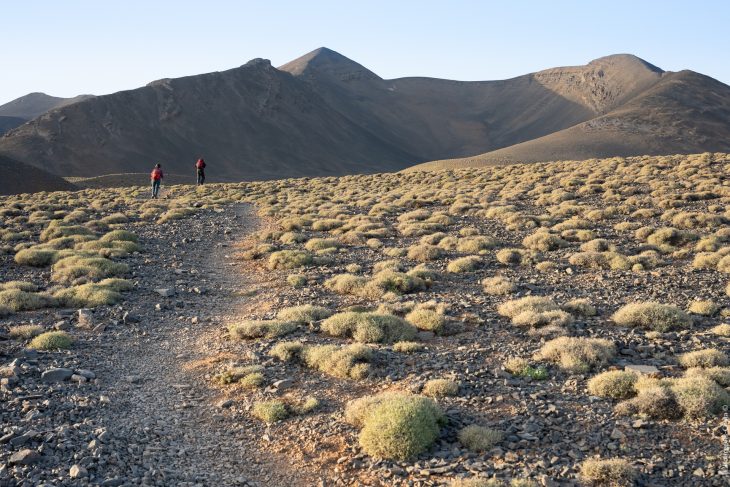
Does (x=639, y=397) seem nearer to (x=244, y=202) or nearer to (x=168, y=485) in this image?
(x=168, y=485)

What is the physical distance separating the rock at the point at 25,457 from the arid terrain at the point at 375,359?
0.02 meters

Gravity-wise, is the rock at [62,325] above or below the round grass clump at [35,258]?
below

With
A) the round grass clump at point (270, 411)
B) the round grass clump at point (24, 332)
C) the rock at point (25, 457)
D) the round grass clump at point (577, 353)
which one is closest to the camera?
the rock at point (25, 457)

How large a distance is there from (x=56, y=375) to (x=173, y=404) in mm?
2424

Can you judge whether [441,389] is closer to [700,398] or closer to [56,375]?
[700,398]

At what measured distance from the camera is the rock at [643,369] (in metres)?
9.18

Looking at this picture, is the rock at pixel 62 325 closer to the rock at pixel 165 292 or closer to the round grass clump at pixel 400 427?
the rock at pixel 165 292

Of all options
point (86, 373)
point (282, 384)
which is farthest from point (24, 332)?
point (282, 384)

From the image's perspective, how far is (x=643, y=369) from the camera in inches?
371

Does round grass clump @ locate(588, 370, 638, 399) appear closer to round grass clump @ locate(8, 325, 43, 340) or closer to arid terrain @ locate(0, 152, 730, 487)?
arid terrain @ locate(0, 152, 730, 487)


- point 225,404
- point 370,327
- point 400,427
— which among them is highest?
point 370,327

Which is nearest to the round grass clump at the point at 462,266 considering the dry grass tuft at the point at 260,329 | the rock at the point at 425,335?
the rock at the point at 425,335

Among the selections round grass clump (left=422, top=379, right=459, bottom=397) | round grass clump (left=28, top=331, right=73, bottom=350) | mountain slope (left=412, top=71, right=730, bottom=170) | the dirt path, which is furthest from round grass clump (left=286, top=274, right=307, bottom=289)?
mountain slope (left=412, top=71, right=730, bottom=170)

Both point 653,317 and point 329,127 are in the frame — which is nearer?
point 653,317
